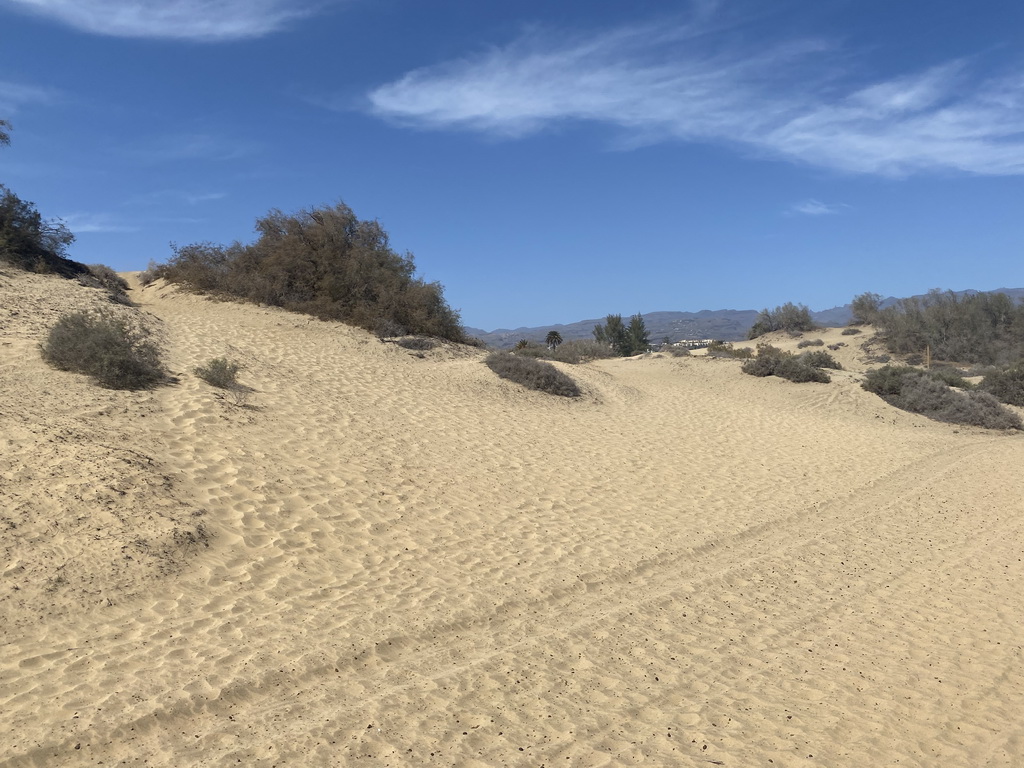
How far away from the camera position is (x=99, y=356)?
10266 mm

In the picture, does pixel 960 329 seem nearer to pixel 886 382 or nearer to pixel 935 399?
pixel 886 382

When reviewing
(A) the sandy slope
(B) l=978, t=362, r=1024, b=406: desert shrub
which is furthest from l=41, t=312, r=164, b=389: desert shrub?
(B) l=978, t=362, r=1024, b=406: desert shrub

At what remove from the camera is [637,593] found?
260 inches

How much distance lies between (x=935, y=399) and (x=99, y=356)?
68.4 ft

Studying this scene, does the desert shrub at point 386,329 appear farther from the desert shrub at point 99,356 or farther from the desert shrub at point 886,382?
the desert shrub at point 886,382

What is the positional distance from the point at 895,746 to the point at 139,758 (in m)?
4.55

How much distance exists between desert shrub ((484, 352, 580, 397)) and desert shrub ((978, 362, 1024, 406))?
14.2 meters

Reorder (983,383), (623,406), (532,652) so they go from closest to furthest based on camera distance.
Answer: (532,652), (623,406), (983,383)

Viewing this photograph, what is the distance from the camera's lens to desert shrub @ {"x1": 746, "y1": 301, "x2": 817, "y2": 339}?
4550cm

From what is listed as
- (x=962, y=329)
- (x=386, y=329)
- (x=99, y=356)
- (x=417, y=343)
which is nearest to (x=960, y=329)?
(x=962, y=329)

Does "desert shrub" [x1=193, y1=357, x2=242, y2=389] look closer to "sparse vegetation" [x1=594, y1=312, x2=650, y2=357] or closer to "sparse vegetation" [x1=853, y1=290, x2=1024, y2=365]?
"sparse vegetation" [x1=594, y1=312, x2=650, y2=357]

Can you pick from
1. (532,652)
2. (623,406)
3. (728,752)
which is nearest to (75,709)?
(532,652)

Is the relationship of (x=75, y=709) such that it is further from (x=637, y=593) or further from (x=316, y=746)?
(x=637, y=593)

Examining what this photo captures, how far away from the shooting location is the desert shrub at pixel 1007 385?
21.1 m
